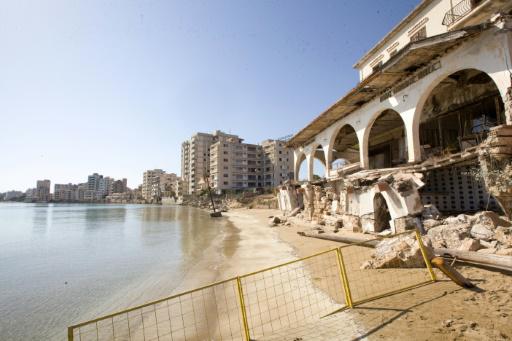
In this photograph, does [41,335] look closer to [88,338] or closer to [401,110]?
[88,338]

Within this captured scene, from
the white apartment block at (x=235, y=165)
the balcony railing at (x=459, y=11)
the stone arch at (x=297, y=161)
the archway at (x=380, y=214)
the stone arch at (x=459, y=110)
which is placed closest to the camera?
the balcony railing at (x=459, y=11)

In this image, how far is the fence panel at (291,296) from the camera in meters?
Result: 6.07

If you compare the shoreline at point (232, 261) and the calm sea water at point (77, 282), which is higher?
the shoreline at point (232, 261)

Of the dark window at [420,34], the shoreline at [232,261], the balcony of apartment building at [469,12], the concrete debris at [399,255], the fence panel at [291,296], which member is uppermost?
the dark window at [420,34]

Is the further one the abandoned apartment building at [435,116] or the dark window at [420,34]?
the dark window at [420,34]

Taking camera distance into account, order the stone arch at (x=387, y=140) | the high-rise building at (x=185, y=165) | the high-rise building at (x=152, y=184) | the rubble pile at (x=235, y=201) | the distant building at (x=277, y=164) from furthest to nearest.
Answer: the high-rise building at (x=152, y=184)
the high-rise building at (x=185, y=165)
the distant building at (x=277, y=164)
the rubble pile at (x=235, y=201)
the stone arch at (x=387, y=140)

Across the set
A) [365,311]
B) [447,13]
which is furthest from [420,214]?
[447,13]

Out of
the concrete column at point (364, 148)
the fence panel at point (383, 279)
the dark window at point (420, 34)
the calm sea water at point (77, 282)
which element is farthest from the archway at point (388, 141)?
the calm sea water at point (77, 282)

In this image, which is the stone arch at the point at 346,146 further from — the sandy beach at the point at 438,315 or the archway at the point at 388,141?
the sandy beach at the point at 438,315

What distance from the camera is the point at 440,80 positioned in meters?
12.7

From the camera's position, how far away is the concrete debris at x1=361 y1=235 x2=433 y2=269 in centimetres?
732

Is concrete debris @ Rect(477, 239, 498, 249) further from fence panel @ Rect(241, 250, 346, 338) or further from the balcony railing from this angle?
the balcony railing

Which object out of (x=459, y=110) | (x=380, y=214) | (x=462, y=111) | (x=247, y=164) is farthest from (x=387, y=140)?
(x=247, y=164)

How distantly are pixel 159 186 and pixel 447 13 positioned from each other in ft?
521
